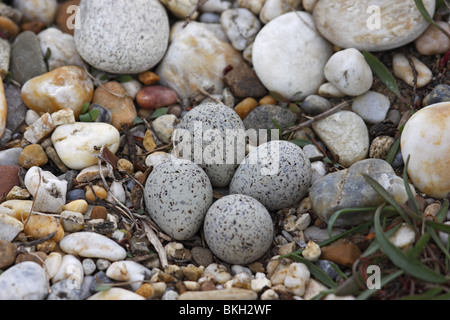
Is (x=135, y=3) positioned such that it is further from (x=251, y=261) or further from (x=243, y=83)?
(x=251, y=261)

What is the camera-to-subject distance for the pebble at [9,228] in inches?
99.9

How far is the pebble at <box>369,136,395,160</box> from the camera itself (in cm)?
302

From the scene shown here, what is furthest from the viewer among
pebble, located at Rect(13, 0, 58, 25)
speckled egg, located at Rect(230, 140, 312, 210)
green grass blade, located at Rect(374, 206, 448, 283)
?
pebble, located at Rect(13, 0, 58, 25)

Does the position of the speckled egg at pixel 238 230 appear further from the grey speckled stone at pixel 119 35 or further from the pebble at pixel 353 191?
the grey speckled stone at pixel 119 35

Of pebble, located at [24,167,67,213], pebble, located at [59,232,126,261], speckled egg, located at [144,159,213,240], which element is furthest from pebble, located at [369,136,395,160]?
pebble, located at [24,167,67,213]

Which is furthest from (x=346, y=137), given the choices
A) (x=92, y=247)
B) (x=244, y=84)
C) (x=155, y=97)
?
(x=92, y=247)

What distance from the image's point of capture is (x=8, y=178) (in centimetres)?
287

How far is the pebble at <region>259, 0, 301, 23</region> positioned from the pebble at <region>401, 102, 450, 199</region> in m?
1.27

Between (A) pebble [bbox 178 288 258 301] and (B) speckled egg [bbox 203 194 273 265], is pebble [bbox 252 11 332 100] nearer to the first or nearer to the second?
(B) speckled egg [bbox 203 194 273 265]

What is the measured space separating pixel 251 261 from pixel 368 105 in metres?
1.36

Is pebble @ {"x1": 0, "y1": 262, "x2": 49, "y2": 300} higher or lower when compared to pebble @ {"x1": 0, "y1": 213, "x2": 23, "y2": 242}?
lower

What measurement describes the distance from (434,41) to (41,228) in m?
2.73

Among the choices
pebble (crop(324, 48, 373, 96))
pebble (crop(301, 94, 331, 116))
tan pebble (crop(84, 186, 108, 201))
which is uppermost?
pebble (crop(324, 48, 373, 96))
